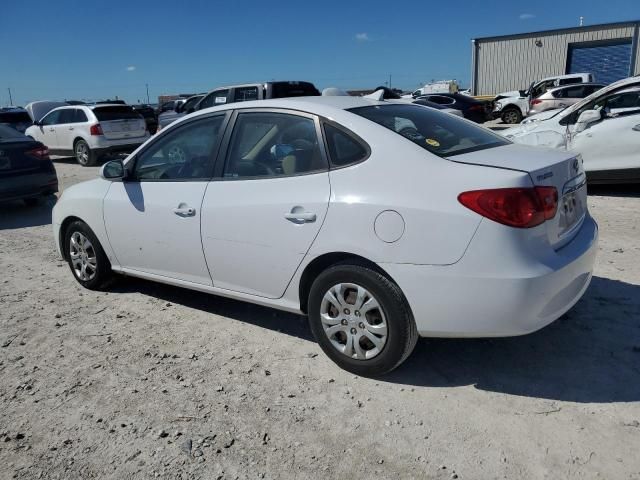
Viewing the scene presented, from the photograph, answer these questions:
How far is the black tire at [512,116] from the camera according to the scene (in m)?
23.2

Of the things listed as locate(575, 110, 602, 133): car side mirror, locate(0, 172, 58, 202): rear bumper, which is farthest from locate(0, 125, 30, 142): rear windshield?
locate(575, 110, 602, 133): car side mirror

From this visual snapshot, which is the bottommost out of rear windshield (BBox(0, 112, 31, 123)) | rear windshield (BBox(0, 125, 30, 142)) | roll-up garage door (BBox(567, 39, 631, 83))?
rear windshield (BBox(0, 125, 30, 142))

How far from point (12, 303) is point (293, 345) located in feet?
9.08

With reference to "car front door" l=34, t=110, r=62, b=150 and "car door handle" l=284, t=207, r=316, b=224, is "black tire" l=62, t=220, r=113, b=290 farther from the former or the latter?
"car front door" l=34, t=110, r=62, b=150

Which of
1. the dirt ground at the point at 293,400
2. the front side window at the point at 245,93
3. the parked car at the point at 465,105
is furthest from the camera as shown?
the parked car at the point at 465,105

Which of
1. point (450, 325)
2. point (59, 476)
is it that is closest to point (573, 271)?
point (450, 325)

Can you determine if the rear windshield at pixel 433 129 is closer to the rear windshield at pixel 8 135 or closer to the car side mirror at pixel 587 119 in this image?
the car side mirror at pixel 587 119

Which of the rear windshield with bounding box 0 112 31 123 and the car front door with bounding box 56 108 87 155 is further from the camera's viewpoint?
the rear windshield with bounding box 0 112 31 123

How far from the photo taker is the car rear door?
14.1 m

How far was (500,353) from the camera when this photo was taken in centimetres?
337

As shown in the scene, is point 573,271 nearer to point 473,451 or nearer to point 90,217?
point 473,451

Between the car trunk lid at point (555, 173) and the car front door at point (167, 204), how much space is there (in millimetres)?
1811

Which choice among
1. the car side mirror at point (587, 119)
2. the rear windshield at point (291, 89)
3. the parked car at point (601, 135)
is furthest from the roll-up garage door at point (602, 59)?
the car side mirror at point (587, 119)

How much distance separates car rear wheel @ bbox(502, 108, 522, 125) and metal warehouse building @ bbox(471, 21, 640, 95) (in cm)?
1174
